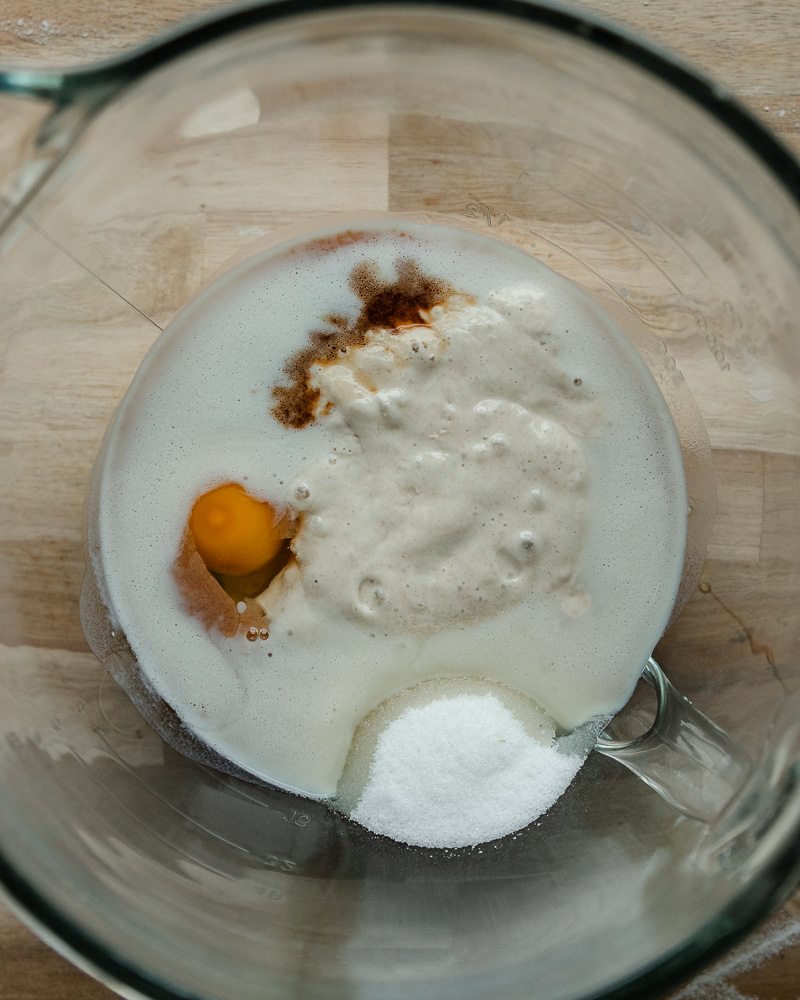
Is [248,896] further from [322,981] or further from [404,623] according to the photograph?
[404,623]

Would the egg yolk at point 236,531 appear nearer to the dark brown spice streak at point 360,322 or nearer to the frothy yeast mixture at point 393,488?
the frothy yeast mixture at point 393,488

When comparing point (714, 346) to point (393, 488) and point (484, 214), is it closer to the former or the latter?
point (484, 214)

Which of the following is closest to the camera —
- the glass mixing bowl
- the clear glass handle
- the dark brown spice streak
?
the glass mixing bowl

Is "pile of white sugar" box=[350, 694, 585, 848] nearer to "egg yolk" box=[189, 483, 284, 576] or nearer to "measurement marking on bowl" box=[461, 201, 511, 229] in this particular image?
"egg yolk" box=[189, 483, 284, 576]

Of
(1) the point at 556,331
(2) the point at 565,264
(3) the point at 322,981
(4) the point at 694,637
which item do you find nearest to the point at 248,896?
(3) the point at 322,981

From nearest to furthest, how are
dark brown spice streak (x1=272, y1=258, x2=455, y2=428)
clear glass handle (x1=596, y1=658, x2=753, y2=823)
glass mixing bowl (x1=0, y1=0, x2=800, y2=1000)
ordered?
glass mixing bowl (x1=0, y1=0, x2=800, y2=1000)
clear glass handle (x1=596, y1=658, x2=753, y2=823)
dark brown spice streak (x1=272, y1=258, x2=455, y2=428)

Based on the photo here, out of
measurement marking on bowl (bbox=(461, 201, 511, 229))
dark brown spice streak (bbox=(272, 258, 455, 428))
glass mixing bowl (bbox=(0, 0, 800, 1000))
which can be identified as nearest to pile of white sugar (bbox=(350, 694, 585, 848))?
glass mixing bowl (bbox=(0, 0, 800, 1000))

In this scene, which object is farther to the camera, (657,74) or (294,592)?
(294,592)
